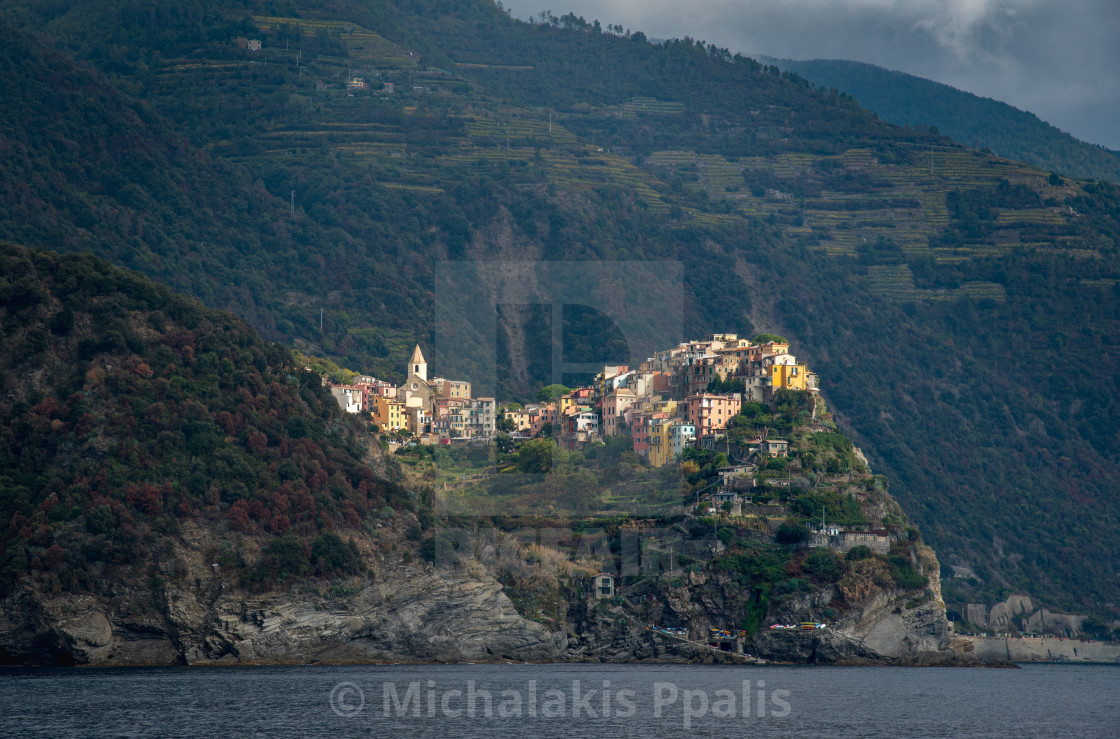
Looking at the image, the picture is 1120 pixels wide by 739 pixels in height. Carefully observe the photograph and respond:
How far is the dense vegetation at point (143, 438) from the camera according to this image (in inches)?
3447

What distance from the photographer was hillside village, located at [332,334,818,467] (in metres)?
112

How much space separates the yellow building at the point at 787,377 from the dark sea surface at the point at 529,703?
25576mm

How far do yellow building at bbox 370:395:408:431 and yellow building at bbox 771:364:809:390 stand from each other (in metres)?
31.1

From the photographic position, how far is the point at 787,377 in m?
115

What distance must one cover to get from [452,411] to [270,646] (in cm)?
4410

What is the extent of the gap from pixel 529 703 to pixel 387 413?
54239mm

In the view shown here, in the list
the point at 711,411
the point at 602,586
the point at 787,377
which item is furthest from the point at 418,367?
the point at 602,586

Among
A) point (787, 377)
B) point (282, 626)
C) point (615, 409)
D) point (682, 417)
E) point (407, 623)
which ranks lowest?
point (407, 623)

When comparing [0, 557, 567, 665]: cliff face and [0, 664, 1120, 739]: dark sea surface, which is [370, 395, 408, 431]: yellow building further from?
[0, 664, 1120, 739]: dark sea surface

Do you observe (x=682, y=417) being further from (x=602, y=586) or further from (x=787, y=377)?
(x=602, y=586)

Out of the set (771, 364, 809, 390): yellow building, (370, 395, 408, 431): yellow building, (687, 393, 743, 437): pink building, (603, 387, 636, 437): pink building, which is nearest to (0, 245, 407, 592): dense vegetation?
(370, 395, 408, 431): yellow building

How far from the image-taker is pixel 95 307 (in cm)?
9988

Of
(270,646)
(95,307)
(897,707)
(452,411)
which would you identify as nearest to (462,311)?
(452,411)

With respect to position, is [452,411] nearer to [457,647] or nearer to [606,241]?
[457,647]
